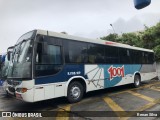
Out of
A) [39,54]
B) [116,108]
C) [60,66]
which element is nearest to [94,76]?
[60,66]

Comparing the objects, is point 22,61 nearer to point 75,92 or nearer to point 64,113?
point 64,113

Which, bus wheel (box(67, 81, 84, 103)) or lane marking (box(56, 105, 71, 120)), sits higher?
bus wheel (box(67, 81, 84, 103))

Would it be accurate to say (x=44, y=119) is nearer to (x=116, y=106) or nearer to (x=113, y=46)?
(x=116, y=106)

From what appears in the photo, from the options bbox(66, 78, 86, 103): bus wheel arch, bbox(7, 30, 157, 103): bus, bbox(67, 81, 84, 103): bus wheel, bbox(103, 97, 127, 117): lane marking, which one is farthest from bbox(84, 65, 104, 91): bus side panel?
bbox(103, 97, 127, 117): lane marking

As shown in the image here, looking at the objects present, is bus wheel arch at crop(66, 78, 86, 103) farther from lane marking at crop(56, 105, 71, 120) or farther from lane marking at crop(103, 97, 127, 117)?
lane marking at crop(103, 97, 127, 117)

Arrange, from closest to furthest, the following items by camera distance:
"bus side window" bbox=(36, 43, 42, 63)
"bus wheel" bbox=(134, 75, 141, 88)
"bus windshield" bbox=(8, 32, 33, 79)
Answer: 1. "bus windshield" bbox=(8, 32, 33, 79)
2. "bus side window" bbox=(36, 43, 42, 63)
3. "bus wheel" bbox=(134, 75, 141, 88)

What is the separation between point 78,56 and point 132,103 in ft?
10.2

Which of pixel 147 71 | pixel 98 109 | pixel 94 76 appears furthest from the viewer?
pixel 147 71

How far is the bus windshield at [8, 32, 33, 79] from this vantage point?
7.42 metres

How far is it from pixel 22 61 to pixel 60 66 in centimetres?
155

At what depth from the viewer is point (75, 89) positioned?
9062 mm

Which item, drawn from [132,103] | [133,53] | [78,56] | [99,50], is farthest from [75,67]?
[133,53]

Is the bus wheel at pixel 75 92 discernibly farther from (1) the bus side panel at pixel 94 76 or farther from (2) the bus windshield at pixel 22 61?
(2) the bus windshield at pixel 22 61

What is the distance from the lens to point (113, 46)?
11875mm
